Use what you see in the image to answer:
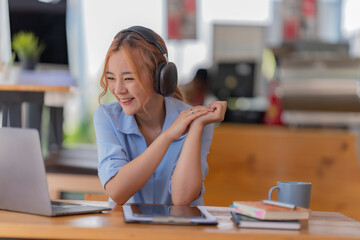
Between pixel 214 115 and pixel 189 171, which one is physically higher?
pixel 214 115

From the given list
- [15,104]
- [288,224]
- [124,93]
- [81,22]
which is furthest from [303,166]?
[81,22]

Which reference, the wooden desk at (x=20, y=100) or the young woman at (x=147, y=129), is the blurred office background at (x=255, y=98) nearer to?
the wooden desk at (x=20, y=100)

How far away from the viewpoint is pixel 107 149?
1.52 meters

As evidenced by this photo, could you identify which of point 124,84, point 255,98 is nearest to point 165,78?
point 124,84

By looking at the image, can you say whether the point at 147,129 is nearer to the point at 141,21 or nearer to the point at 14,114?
the point at 14,114

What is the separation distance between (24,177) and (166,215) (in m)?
0.31

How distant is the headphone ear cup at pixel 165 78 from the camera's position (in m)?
1.54

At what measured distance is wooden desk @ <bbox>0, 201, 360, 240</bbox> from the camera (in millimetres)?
982

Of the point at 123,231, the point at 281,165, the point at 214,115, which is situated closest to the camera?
the point at 123,231

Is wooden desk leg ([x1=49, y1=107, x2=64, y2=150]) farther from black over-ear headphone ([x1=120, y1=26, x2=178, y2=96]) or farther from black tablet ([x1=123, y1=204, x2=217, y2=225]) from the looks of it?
black tablet ([x1=123, y1=204, x2=217, y2=225])

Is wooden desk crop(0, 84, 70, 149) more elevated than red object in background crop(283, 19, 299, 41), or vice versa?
red object in background crop(283, 19, 299, 41)

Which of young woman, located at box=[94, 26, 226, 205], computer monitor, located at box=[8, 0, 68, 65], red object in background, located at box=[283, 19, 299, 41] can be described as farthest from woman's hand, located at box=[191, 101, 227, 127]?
computer monitor, located at box=[8, 0, 68, 65]

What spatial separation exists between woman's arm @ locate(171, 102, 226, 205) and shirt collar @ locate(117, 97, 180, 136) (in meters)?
0.19

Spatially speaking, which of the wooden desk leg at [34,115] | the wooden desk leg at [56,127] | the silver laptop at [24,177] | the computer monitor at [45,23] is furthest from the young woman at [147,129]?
the computer monitor at [45,23]
